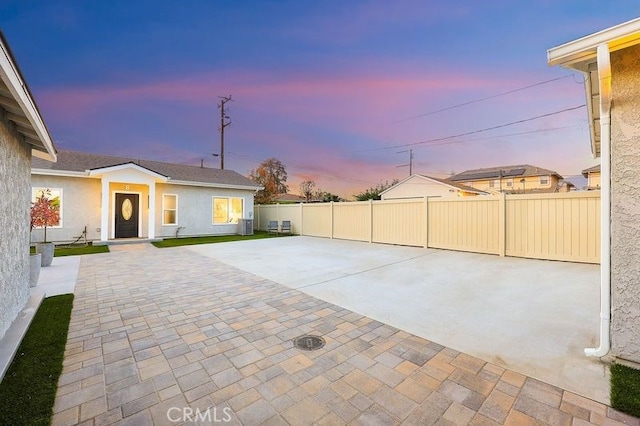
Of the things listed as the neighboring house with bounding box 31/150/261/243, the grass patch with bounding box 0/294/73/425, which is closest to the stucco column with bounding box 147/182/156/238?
the neighboring house with bounding box 31/150/261/243

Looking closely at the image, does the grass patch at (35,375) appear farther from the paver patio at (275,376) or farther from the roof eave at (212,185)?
the roof eave at (212,185)

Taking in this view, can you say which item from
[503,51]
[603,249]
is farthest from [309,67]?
[603,249]

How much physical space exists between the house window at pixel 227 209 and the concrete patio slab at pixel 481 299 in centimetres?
833

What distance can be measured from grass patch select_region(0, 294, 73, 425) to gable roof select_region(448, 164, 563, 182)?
40.9 meters

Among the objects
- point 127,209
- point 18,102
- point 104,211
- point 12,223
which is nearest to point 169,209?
point 127,209

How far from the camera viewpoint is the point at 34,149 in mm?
4863

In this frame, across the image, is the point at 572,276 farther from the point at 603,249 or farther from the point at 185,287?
the point at 185,287

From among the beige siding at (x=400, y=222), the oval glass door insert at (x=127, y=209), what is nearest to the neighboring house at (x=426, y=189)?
the beige siding at (x=400, y=222)

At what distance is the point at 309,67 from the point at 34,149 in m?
12.5

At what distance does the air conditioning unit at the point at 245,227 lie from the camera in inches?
650

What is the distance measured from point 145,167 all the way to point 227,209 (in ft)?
15.6

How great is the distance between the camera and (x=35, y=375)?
2.44 metres

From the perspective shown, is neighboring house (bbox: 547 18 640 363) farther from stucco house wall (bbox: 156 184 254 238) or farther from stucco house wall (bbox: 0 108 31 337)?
stucco house wall (bbox: 156 184 254 238)

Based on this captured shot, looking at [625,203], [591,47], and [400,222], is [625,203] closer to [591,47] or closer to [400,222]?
[591,47]
